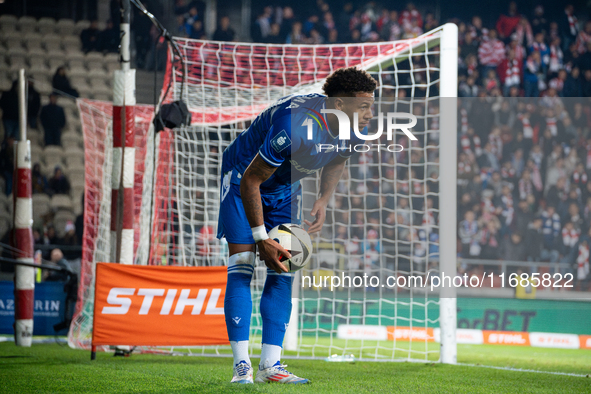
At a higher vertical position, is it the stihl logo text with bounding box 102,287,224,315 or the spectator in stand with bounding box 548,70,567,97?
the spectator in stand with bounding box 548,70,567,97

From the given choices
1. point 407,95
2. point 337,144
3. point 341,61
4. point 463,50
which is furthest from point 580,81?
point 337,144

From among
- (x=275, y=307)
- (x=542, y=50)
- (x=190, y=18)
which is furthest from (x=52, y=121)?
(x=542, y=50)

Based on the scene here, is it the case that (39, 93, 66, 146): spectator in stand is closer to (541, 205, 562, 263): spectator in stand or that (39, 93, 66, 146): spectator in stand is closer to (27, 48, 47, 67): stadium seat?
(27, 48, 47, 67): stadium seat

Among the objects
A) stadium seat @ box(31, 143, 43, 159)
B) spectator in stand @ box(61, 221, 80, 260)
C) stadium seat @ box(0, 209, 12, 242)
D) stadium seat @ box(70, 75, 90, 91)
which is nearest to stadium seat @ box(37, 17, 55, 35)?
stadium seat @ box(70, 75, 90, 91)

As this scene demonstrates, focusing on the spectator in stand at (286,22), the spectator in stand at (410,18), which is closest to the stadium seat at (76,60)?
the spectator in stand at (286,22)

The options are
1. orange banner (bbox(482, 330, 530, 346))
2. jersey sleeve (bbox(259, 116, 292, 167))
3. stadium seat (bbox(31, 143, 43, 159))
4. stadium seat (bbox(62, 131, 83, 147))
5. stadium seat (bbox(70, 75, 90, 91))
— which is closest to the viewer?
jersey sleeve (bbox(259, 116, 292, 167))

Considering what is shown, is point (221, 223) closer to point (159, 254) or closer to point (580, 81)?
point (159, 254)

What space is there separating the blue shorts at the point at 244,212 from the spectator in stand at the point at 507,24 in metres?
11.4

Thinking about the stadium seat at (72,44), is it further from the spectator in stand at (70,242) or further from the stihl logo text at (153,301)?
the stihl logo text at (153,301)

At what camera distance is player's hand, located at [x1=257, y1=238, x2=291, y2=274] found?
2.74 metres

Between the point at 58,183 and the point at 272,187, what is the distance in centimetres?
831

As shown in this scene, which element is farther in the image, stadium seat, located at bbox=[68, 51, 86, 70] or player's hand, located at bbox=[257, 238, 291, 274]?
stadium seat, located at bbox=[68, 51, 86, 70]

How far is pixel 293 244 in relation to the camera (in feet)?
9.31

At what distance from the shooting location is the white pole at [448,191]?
4455 millimetres
